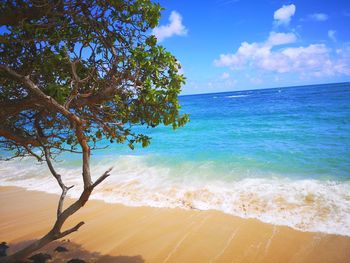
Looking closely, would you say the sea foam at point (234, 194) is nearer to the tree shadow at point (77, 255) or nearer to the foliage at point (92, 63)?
the tree shadow at point (77, 255)

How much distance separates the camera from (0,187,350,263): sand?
5398 millimetres

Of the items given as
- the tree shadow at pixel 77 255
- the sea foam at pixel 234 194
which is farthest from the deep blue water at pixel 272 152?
the tree shadow at pixel 77 255

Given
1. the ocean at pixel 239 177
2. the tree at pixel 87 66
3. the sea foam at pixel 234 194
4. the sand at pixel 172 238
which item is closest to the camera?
the tree at pixel 87 66

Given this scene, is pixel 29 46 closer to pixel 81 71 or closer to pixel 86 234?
pixel 81 71

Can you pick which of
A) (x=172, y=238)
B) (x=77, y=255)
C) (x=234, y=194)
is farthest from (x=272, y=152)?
(x=77, y=255)

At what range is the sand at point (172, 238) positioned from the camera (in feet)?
17.7

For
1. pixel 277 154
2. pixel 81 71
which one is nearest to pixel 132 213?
pixel 81 71

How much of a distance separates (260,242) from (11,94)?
18.7 ft

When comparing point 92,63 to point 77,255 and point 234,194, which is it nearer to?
point 77,255

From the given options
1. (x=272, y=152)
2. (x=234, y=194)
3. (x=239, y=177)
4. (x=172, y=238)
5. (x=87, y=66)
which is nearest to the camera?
(x=87, y=66)

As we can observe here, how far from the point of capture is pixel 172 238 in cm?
618

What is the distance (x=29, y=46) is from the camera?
403 cm

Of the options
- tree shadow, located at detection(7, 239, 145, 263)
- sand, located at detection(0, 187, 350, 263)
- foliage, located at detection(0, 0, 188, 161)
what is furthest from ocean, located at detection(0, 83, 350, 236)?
foliage, located at detection(0, 0, 188, 161)

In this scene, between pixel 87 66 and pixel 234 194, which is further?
A: pixel 234 194
